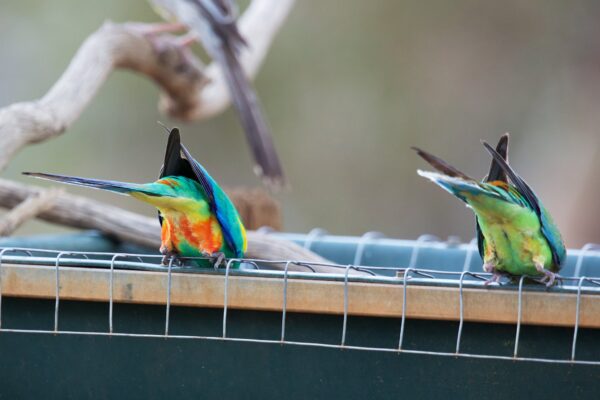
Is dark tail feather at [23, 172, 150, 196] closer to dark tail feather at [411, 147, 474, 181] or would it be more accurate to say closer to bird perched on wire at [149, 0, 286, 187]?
dark tail feather at [411, 147, 474, 181]

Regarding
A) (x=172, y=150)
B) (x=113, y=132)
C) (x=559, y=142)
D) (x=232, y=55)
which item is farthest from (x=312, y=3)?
(x=172, y=150)

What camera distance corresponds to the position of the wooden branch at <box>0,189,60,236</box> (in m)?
3.26

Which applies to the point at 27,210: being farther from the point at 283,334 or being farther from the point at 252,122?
the point at 283,334

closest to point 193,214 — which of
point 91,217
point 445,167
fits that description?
point 445,167

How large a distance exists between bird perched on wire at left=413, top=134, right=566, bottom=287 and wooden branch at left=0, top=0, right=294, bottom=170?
1.57 meters

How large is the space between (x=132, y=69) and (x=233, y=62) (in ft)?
1.89

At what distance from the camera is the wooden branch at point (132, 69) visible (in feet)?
9.92

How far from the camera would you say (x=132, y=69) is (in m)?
4.22

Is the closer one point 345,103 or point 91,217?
point 91,217

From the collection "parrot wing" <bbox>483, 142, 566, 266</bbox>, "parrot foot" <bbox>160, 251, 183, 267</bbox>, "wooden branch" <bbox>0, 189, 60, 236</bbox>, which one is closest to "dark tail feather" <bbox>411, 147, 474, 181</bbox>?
"parrot wing" <bbox>483, 142, 566, 266</bbox>

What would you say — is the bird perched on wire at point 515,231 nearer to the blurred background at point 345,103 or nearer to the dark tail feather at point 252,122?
the dark tail feather at point 252,122

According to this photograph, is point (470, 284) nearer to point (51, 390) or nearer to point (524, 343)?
point (524, 343)

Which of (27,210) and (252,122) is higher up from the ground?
(252,122)

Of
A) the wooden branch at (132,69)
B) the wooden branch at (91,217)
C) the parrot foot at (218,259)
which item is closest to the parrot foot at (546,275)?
the parrot foot at (218,259)
